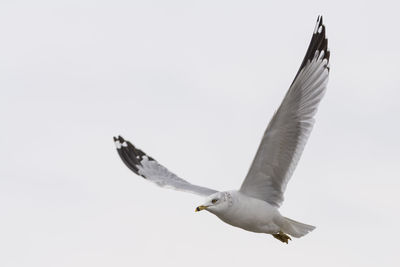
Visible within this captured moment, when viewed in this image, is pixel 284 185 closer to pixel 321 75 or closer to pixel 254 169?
pixel 254 169

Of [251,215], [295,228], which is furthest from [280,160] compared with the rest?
[295,228]

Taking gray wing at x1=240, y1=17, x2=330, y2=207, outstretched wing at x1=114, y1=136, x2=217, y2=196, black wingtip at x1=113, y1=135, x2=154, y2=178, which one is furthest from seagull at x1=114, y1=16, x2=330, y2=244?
black wingtip at x1=113, y1=135, x2=154, y2=178

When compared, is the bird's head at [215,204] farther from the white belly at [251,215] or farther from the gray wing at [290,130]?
the gray wing at [290,130]

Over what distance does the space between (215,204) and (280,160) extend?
0.82 meters

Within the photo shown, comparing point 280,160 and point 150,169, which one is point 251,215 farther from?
point 150,169

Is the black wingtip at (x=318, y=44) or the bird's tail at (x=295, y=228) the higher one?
the black wingtip at (x=318, y=44)

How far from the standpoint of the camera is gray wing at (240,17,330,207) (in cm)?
938

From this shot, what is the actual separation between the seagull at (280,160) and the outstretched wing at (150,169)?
19.5 inches

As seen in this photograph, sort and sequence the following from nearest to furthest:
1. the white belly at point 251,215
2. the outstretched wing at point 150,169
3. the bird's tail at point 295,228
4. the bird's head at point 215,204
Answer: the bird's head at point 215,204 → the white belly at point 251,215 → the bird's tail at point 295,228 → the outstretched wing at point 150,169

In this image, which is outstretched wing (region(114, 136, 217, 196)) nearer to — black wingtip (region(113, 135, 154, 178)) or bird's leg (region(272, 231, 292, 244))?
black wingtip (region(113, 135, 154, 178))

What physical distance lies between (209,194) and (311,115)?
4.41 ft

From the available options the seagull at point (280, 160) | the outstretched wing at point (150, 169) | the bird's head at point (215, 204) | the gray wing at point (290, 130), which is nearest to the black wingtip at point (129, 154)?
the outstretched wing at point (150, 169)

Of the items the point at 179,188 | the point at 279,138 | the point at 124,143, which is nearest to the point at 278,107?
the point at 279,138

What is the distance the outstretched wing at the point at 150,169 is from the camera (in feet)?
34.3
